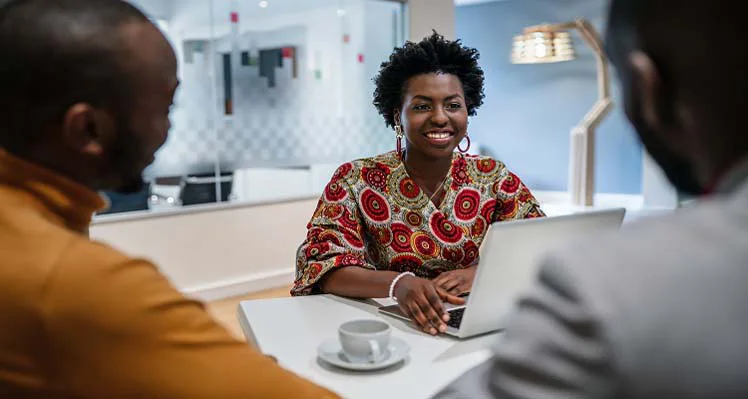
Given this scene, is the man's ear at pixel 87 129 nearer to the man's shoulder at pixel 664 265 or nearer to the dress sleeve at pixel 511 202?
the man's shoulder at pixel 664 265

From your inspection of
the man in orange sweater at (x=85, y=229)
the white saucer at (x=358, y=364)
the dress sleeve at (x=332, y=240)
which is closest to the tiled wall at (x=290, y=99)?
the dress sleeve at (x=332, y=240)

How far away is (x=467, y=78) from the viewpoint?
6.92 feet

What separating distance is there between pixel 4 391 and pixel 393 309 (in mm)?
1017

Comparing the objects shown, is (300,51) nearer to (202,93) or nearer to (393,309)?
(202,93)

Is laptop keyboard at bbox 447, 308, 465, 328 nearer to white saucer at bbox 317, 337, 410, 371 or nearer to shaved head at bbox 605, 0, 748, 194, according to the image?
white saucer at bbox 317, 337, 410, 371

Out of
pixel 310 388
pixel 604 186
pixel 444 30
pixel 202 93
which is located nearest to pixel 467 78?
pixel 310 388

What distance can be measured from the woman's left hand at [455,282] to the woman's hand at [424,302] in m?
0.04

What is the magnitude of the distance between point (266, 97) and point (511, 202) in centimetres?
282

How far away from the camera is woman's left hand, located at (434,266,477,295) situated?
1647 mm

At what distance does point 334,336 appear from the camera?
4.66ft

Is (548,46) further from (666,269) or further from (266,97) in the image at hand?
Answer: (666,269)

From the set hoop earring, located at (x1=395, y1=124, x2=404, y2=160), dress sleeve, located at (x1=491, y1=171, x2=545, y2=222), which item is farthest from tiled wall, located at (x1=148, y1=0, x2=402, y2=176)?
dress sleeve, located at (x1=491, y1=171, x2=545, y2=222)

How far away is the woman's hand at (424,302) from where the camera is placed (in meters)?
1.43

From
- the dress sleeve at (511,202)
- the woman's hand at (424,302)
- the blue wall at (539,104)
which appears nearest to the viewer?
the woman's hand at (424,302)
